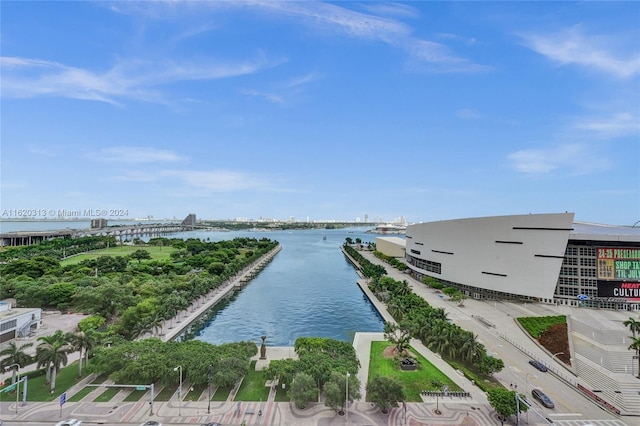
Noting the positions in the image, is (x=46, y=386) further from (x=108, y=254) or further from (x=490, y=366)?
(x=108, y=254)

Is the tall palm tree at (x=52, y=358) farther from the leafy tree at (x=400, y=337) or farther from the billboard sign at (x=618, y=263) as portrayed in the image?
the billboard sign at (x=618, y=263)

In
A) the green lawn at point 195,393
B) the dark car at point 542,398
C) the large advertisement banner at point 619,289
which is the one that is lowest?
the green lawn at point 195,393

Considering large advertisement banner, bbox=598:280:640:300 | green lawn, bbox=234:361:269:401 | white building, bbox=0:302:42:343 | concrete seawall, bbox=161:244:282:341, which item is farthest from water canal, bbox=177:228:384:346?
large advertisement banner, bbox=598:280:640:300

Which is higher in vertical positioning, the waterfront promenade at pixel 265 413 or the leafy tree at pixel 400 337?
the leafy tree at pixel 400 337

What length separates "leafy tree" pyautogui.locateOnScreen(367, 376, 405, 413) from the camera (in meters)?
27.4

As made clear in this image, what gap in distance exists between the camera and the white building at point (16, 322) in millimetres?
42938

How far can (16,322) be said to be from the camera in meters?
44.3

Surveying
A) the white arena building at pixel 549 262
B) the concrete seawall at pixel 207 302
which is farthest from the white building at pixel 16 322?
the white arena building at pixel 549 262

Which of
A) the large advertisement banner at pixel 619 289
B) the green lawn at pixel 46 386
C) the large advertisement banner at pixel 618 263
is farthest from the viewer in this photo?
the large advertisement banner at pixel 618 263

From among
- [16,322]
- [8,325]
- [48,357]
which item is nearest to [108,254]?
[16,322]

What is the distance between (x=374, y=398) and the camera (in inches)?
1088

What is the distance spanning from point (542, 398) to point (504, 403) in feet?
19.3

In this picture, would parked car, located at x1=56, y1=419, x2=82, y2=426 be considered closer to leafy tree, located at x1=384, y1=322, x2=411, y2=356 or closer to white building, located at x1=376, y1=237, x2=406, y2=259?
leafy tree, located at x1=384, y1=322, x2=411, y2=356

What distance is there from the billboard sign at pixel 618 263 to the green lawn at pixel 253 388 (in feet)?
193
